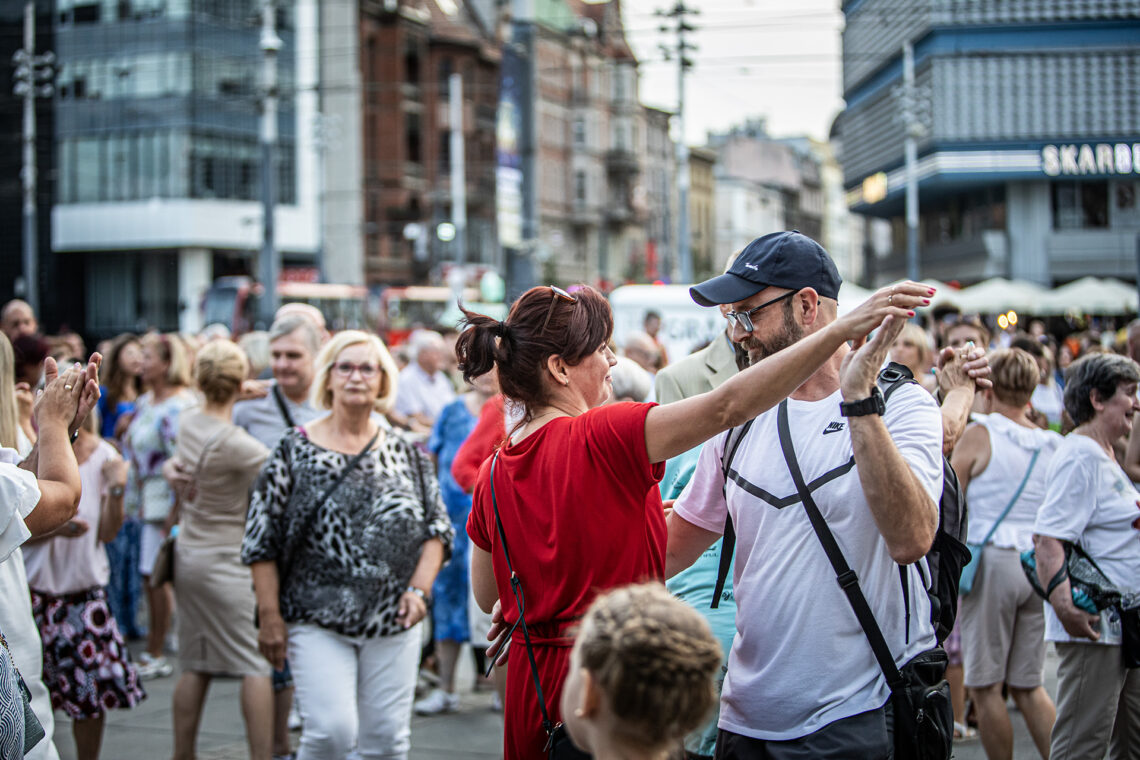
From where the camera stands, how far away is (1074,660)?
4.95 m

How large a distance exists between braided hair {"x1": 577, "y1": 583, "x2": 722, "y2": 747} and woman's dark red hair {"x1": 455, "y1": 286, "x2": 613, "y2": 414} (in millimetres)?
1096

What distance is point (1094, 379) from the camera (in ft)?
16.5

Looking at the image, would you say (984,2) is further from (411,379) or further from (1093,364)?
(1093,364)

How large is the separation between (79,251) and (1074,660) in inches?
1960

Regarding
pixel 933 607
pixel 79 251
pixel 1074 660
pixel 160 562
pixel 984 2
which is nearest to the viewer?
pixel 933 607

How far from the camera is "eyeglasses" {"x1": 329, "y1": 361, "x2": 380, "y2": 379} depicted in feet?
17.7

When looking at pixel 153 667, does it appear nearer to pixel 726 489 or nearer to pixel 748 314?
pixel 726 489

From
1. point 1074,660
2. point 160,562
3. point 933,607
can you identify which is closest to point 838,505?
point 933,607

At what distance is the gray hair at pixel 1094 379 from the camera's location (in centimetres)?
498

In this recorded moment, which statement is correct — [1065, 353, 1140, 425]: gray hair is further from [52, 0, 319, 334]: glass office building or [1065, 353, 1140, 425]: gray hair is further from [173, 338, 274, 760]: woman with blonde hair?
[52, 0, 319, 334]: glass office building

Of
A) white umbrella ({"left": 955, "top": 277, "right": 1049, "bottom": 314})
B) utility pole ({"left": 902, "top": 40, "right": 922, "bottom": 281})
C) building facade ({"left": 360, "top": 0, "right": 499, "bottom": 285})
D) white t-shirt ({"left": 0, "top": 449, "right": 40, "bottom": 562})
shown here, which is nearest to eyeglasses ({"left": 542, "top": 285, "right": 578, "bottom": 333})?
white t-shirt ({"left": 0, "top": 449, "right": 40, "bottom": 562})

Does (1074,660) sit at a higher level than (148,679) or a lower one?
higher

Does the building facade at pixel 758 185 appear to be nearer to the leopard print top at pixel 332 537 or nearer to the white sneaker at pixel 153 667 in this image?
the white sneaker at pixel 153 667

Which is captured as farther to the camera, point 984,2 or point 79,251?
point 79,251
